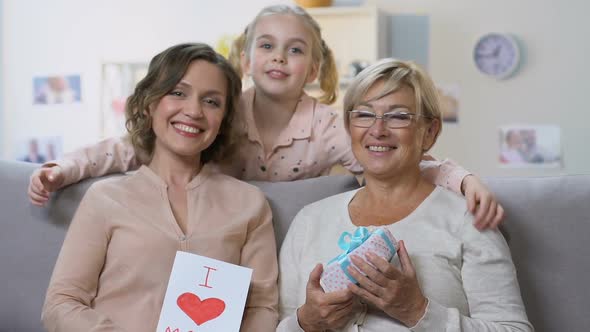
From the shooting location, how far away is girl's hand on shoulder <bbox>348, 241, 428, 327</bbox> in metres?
1.29

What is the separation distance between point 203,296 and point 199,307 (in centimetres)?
3

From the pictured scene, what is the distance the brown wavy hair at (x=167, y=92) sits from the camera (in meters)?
1.69

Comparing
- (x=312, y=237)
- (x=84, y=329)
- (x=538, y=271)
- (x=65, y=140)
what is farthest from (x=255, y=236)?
(x=65, y=140)

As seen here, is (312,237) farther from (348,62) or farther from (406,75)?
(348,62)

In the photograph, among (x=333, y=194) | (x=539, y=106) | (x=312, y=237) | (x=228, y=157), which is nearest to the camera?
(x=312, y=237)

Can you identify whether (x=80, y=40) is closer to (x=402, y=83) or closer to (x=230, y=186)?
(x=230, y=186)

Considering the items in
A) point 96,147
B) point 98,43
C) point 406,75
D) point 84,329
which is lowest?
point 84,329

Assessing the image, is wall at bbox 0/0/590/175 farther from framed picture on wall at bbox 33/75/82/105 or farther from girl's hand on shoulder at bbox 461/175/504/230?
girl's hand on shoulder at bbox 461/175/504/230

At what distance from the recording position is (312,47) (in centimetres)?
222

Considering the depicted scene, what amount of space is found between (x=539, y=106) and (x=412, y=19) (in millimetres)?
918

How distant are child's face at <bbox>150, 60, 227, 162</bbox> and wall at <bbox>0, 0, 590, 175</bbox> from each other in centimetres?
261

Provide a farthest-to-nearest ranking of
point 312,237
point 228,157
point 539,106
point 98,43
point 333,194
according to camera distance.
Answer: point 98,43 < point 539,106 < point 228,157 < point 333,194 < point 312,237

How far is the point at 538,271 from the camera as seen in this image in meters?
1.56

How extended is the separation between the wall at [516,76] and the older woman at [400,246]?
2.60 metres
